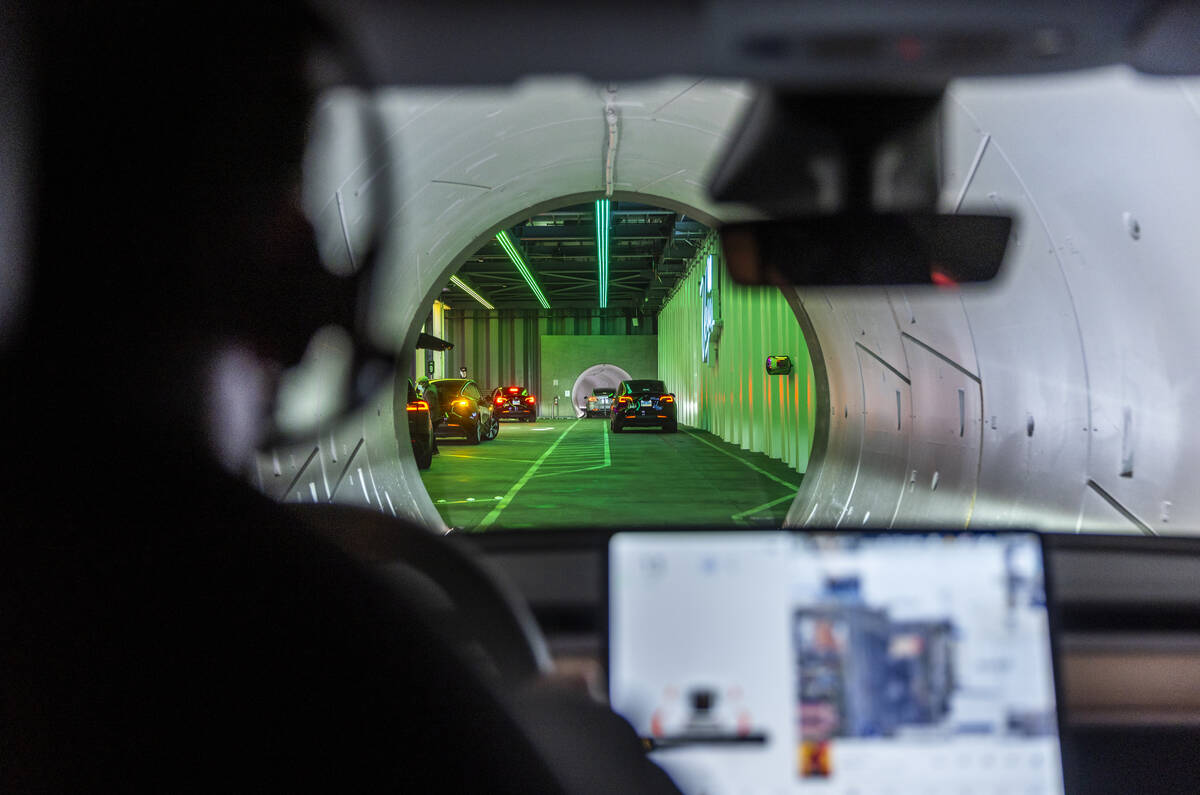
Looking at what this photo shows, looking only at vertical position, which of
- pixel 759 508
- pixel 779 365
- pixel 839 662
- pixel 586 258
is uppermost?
pixel 586 258

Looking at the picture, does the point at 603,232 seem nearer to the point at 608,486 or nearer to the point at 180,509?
the point at 608,486

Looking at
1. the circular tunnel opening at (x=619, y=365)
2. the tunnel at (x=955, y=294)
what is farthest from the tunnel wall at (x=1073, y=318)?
the circular tunnel opening at (x=619, y=365)

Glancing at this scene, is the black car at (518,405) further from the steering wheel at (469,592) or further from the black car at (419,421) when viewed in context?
the steering wheel at (469,592)

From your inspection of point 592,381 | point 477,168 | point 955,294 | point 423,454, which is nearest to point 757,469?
point 423,454

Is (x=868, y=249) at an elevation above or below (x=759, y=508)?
above

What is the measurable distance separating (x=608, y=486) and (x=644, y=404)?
1539 cm

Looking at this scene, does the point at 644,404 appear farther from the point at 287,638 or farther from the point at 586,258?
the point at 287,638

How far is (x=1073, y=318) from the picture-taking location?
12.6 feet

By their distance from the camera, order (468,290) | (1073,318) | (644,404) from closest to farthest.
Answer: (1073,318), (644,404), (468,290)

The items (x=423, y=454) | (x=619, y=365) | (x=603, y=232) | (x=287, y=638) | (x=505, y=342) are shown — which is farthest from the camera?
(x=505, y=342)

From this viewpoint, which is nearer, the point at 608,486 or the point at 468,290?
the point at 608,486

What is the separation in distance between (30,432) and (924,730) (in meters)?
1.74

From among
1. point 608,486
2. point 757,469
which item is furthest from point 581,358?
point 608,486

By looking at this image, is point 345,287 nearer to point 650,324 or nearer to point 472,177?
point 472,177
